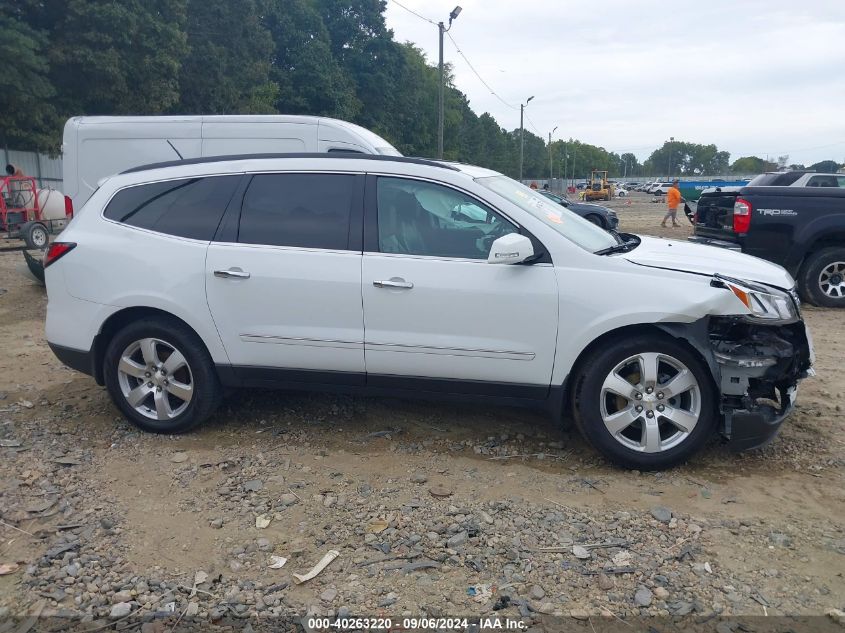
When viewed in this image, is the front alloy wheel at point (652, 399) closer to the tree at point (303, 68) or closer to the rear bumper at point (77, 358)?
the rear bumper at point (77, 358)

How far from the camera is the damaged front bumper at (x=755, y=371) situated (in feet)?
13.0

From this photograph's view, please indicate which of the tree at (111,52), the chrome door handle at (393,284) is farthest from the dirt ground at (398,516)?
the tree at (111,52)

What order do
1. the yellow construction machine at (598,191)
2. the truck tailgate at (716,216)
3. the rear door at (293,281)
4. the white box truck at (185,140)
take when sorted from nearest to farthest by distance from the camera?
the rear door at (293,281)
the white box truck at (185,140)
the truck tailgate at (716,216)
the yellow construction machine at (598,191)

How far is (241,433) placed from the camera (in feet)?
15.8

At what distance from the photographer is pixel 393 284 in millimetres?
4211

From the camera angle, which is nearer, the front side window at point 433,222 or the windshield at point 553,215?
the front side window at point 433,222

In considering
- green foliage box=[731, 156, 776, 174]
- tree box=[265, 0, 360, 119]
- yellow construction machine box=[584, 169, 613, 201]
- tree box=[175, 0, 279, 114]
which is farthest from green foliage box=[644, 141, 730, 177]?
tree box=[175, 0, 279, 114]

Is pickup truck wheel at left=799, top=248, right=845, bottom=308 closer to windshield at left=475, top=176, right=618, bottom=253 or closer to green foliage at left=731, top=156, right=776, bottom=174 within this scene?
windshield at left=475, top=176, right=618, bottom=253

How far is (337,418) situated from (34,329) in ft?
15.9

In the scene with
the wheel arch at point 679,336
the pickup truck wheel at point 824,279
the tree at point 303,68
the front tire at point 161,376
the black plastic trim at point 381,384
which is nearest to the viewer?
the wheel arch at point 679,336

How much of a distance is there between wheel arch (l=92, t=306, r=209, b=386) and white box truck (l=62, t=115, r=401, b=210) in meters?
4.44

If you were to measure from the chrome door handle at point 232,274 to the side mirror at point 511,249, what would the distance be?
1540 mm

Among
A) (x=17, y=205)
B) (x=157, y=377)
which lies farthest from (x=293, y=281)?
(x=17, y=205)

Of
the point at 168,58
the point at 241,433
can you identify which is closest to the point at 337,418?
the point at 241,433
